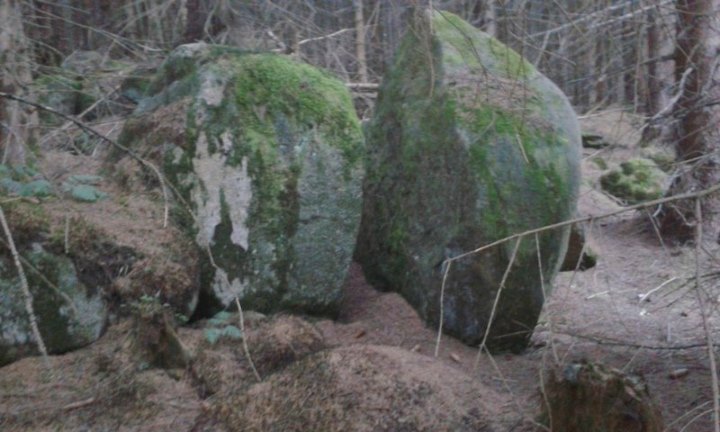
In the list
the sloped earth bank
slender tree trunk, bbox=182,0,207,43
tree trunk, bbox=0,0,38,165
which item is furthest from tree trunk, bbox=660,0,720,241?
slender tree trunk, bbox=182,0,207,43

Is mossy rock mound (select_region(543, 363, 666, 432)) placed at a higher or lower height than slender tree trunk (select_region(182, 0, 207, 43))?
lower

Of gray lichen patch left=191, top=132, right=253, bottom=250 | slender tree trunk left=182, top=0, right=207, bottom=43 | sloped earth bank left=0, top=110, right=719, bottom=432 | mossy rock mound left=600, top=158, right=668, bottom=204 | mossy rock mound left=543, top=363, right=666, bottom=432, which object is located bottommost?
mossy rock mound left=600, top=158, right=668, bottom=204

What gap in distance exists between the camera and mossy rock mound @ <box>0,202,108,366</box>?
4258 mm

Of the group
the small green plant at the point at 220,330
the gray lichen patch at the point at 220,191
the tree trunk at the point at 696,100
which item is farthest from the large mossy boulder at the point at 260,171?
the tree trunk at the point at 696,100

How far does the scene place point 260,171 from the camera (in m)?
5.36

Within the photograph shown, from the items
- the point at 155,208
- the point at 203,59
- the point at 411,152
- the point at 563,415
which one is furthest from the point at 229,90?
the point at 563,415

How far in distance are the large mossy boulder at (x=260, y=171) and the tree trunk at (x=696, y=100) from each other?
2161 millimetres

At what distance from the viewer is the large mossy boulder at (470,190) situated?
5.32 m

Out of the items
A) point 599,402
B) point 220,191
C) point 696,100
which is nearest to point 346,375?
point 599,402

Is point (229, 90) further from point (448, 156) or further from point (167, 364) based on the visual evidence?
point (167, 364)

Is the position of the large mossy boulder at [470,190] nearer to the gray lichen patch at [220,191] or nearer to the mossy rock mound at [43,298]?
the gray lichen patch at [220,191]

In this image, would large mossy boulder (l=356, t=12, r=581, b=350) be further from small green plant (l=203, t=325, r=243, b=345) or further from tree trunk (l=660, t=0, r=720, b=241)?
small green plant (l=203, t=325, r=243, b=345)

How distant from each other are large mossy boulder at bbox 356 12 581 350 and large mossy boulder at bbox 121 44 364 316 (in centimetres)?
50

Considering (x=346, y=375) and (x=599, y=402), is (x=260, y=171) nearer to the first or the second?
(x=346, y=375)
